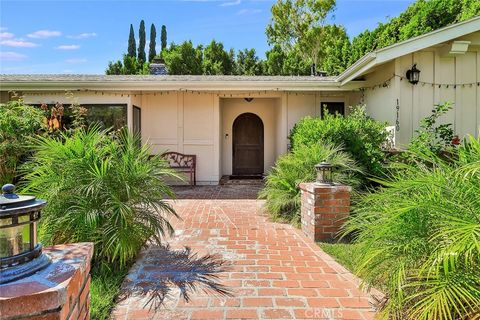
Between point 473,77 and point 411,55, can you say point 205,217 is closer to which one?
point 411,55

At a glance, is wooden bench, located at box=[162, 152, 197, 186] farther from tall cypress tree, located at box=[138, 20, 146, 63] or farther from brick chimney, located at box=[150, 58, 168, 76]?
tall cypress tree, located at box=[138, 20, 146, 63]

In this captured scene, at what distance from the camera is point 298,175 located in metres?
5.62

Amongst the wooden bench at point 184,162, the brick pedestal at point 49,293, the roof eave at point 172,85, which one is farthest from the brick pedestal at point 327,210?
the wooden bench at point 184,162

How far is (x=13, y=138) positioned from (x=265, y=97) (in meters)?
6.68

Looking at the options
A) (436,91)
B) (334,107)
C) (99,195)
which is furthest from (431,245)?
(334,107)

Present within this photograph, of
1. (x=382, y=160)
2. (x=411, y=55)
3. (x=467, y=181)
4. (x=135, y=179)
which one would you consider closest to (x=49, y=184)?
(x=135, y=179)

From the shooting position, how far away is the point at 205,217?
5652 mm

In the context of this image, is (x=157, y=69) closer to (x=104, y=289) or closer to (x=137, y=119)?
(x=137, y=119)

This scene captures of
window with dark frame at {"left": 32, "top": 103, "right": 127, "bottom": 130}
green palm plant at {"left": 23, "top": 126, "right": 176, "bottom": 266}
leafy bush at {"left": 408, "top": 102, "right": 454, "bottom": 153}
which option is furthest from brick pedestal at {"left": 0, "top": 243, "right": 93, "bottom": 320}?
Result: window with dark frame at {"left": 32, "top": 103, "right": 127, "bottom": 130}

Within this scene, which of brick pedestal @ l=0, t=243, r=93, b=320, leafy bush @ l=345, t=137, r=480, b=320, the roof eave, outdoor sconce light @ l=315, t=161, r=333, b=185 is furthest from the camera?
the roof eave

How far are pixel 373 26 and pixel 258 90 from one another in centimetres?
1468

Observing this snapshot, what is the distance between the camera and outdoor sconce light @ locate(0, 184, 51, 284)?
1.32 metres

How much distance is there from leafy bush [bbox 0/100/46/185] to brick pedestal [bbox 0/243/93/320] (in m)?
5.53

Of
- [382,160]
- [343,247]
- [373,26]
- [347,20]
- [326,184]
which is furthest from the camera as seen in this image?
[347,20]
